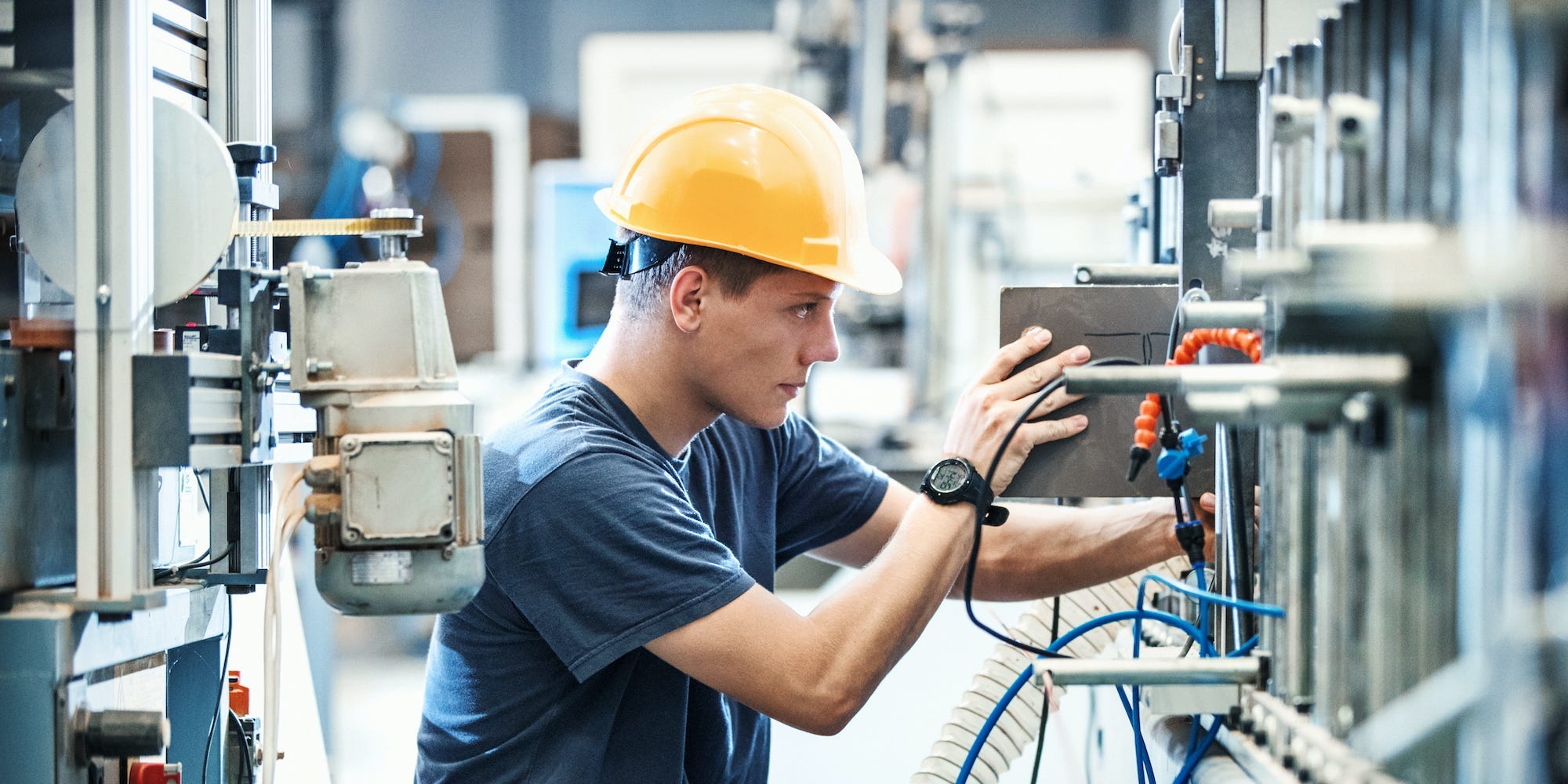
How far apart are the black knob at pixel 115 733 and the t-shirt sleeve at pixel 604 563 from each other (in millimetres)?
313

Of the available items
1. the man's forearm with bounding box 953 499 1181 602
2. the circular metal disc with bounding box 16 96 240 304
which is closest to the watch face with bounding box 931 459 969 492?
the man's forearm with bounding box 953 499 1181 602

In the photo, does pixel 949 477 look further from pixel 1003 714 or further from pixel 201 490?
pixel 201 490

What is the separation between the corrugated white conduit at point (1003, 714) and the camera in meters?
1.42

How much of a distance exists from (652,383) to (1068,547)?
0.50m

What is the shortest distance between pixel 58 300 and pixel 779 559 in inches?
33.6

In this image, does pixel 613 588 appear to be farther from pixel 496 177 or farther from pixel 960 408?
pixel 496 177

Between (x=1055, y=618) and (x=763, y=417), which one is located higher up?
(x=763, y=417)

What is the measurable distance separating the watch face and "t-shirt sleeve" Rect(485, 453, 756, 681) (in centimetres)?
20

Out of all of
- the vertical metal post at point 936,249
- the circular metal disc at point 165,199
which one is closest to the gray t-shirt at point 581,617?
the circular metal disc at point 165,199

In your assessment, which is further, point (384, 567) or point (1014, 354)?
point (1014, 354)

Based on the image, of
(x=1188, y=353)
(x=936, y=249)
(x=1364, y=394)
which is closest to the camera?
(x=1364, y=394)

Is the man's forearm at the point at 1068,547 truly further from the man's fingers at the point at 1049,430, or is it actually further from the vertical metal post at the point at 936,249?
the vertical metal post at the point at 936,249

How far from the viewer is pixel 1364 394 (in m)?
0.79

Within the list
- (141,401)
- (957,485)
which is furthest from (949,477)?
(141,401)
